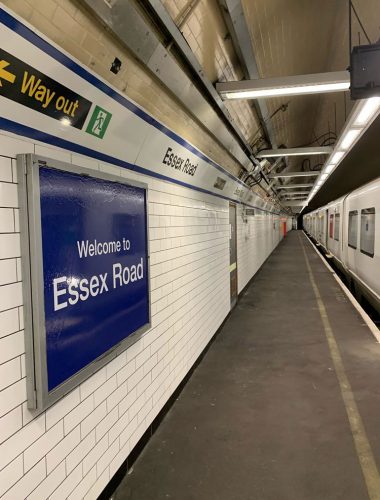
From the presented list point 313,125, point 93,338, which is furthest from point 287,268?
point 93,338

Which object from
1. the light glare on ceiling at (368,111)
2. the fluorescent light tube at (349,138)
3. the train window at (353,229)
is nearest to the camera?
the light glare on ceiling at (368,111)

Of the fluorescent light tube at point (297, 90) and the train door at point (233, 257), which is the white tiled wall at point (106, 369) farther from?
the train door at point (233, 257)

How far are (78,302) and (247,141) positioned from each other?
5.60 m

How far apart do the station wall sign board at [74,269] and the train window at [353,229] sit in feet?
24.9

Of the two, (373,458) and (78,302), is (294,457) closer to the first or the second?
(373,458)

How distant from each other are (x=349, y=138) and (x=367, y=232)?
221 centimetres

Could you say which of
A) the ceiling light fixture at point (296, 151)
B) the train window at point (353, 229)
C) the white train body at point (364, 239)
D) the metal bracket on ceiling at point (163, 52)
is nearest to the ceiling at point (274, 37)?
the metal bracket on ceiling at point (163, 52)

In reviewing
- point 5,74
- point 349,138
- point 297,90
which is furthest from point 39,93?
point 349,138

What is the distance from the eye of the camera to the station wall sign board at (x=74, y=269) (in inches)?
67.7

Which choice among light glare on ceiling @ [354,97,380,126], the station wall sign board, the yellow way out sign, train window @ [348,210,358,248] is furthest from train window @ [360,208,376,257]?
the yellow way out sign

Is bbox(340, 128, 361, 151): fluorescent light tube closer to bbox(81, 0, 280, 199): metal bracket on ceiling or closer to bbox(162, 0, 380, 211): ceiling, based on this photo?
bbox(162, 0, 380, 211): ceiling

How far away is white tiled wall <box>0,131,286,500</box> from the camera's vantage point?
1628 millimetres

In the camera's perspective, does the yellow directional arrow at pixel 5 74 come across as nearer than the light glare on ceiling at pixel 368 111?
Yes

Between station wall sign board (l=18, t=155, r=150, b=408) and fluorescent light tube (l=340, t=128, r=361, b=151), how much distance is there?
422 centimetres
